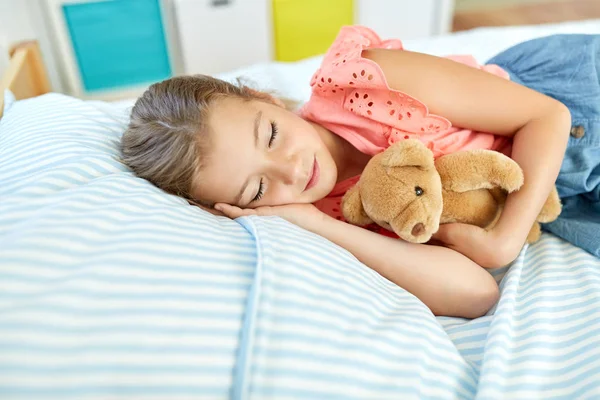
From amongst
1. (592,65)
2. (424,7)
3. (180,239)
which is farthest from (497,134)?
(424,7)

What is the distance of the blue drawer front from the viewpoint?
7.07 ft

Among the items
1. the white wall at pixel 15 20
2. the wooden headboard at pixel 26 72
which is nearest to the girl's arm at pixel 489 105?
the wooden headboard at pixel 26 72

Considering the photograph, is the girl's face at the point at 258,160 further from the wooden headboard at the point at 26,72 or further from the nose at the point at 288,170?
the wooden headboard at the point at 26,72

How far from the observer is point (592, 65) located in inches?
39.0

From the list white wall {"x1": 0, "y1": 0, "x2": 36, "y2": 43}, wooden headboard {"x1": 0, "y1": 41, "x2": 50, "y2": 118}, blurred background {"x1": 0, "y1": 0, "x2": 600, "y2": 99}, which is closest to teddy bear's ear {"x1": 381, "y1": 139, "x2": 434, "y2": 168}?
wooden headboard {"x1": 0, "y1": 41, "x2": 50, "y2": 118}

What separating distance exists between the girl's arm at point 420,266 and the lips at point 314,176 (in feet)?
0.25

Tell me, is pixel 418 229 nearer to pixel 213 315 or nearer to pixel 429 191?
pixel 429 191

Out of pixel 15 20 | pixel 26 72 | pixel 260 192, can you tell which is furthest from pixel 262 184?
pixel 15 20

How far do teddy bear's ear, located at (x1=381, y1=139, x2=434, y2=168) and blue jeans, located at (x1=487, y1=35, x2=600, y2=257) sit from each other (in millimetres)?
368

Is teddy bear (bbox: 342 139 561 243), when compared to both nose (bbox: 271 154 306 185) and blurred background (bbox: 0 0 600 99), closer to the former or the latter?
nose (bbox: 271 154 306 185)

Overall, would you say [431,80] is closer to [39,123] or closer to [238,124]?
[238,124]

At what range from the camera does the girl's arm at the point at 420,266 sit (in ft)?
2.52

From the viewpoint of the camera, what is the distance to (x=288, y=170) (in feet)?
2.70

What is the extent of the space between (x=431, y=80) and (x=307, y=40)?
172cm
